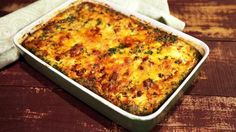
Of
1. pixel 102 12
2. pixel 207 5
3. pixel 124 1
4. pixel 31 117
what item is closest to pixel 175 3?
pixel 207 5

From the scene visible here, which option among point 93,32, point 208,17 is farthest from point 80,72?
point 208,17

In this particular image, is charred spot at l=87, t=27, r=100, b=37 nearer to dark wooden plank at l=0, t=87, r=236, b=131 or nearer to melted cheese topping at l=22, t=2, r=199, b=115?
melted cheese topping at l=22, t=2, r=199, b=115

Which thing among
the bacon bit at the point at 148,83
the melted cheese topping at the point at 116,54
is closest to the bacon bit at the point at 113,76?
the melted cheese topping at the point at 116,54

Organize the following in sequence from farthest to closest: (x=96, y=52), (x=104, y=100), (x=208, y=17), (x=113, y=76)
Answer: (x=208, y=17)
(x=96, y=52)
(x=113, y=76)
(x=104, y=100)

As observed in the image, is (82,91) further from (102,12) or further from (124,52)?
(102,12)

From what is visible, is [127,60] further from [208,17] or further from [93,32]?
[208,17]

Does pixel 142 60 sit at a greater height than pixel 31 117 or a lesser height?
greater
